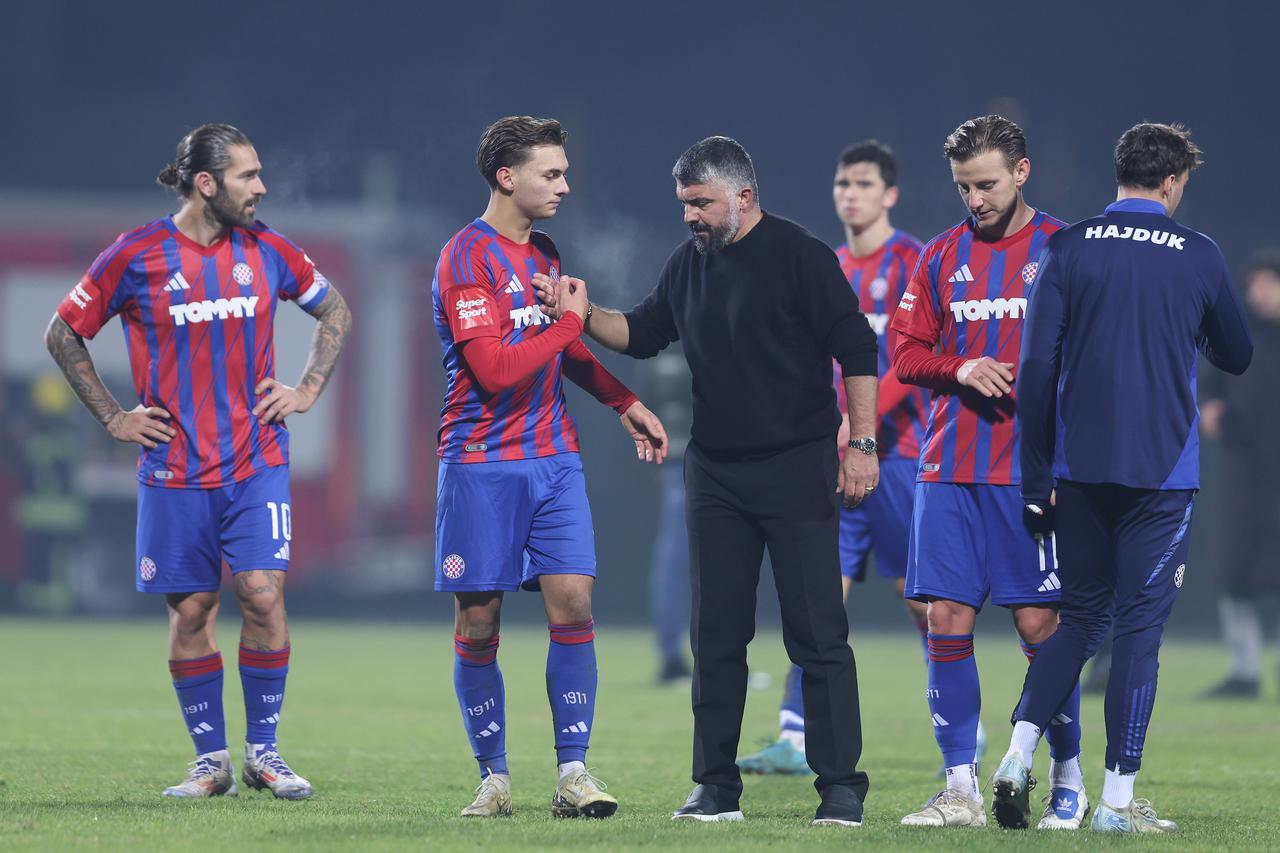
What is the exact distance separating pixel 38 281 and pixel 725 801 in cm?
1318

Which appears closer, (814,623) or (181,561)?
(814,623)

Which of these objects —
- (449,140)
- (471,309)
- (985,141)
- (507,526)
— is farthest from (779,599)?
(449,140)

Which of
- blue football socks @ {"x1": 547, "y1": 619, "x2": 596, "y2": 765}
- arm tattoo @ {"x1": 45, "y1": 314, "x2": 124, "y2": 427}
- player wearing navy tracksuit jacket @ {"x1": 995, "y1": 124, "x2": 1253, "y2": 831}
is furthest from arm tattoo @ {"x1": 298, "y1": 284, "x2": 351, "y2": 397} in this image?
player wearing navy tracksuit jacket @ {"x1": 995, "y1": 124, "x2": 1253, "y2": 831}

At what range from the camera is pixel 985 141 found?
19.0ft

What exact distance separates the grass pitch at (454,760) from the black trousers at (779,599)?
0.25 meters

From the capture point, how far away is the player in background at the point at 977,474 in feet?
19.0

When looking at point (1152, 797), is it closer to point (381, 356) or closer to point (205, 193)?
point (205, 193)

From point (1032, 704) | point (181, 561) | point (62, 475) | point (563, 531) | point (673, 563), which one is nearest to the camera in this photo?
point (1032, 704)

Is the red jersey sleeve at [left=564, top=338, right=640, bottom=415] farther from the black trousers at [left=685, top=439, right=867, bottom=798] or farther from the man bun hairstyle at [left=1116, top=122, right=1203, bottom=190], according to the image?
the man bun hairstyle at [left=1116, top=122, right=1203, bottom=190]

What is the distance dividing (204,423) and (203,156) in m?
0.97

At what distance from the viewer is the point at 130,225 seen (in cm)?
1764

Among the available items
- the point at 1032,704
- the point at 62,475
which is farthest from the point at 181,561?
the point at 62,475

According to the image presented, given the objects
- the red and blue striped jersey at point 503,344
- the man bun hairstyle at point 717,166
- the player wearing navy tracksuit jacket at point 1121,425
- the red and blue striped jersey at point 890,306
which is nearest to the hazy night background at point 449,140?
the red and blue striped jersey at point 890,306

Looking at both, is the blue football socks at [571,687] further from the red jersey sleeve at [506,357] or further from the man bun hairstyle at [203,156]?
the man bun hairstyle at [203,156]
